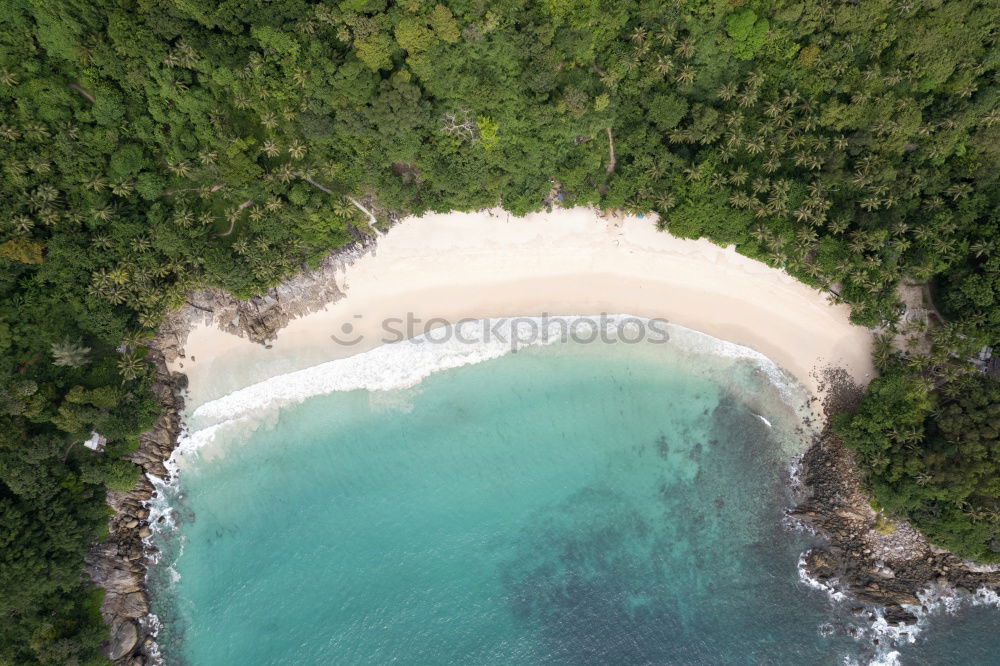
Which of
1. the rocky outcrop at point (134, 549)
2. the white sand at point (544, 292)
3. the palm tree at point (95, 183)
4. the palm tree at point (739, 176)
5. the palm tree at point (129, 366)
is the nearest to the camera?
the palm tree at point (95, 183)

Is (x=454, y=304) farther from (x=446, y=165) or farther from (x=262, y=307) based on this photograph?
(x=262, y=307)

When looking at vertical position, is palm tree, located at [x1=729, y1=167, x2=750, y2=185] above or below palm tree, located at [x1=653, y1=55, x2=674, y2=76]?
below

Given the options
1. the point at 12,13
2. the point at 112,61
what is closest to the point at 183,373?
the point at 112,61

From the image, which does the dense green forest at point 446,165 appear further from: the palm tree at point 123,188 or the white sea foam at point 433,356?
the white sea foam at point 433,356

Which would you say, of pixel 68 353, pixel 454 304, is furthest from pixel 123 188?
pixel 454 304

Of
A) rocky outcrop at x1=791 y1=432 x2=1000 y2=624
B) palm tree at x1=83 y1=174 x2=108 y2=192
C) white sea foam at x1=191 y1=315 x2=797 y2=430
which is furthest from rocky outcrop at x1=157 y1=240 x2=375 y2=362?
rocky outcrop at x1=791 y1=432 x2=1000 y2=624

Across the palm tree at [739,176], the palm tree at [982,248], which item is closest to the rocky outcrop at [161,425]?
the palm tree at [739,176]

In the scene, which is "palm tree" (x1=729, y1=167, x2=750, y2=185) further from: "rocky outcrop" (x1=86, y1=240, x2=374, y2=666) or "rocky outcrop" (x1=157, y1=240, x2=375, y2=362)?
"rocky outcrop" (x1=86, y1=240, x2=374, y2=666)

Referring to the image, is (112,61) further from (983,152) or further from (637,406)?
(983,152)
